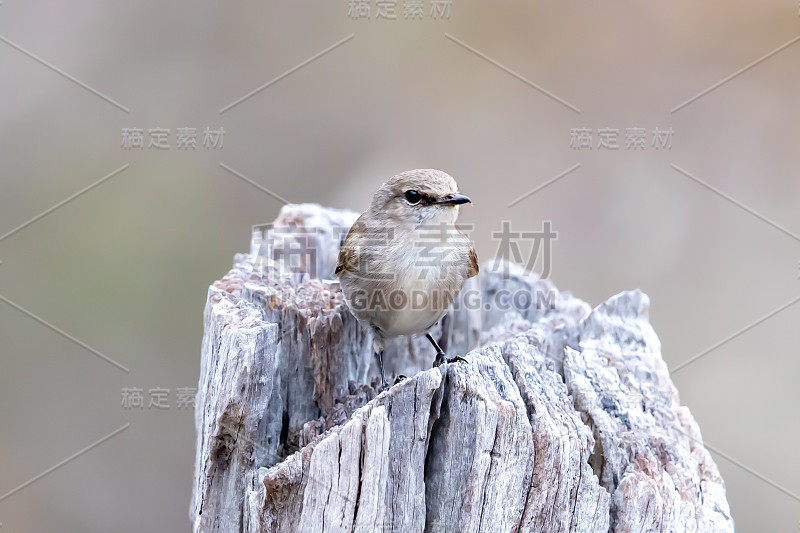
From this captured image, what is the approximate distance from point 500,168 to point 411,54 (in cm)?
154

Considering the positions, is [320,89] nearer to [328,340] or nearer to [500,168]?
[500,168]

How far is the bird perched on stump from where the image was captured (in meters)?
3.52

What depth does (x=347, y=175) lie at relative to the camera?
23.0 ft

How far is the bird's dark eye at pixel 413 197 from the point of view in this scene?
354 centimetres

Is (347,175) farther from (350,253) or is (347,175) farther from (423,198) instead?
(423,198)

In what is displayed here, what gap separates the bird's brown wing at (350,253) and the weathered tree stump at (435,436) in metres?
0.21

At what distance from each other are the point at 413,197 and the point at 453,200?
223 millimetres

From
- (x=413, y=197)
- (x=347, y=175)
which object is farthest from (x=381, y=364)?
(x=347, y=175)

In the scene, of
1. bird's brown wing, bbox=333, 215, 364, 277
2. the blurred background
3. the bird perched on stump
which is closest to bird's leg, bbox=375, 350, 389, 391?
the bird perched on stump

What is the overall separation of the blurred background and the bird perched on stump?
248 centimetres

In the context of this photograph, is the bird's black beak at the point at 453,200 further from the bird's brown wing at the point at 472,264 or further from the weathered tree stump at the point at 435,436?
the weathered tree stump at the point at 435,436

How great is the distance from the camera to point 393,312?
3.54 meters

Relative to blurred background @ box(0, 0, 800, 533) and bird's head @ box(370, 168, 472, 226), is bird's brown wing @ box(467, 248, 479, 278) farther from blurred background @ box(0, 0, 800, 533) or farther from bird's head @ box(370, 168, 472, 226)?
blurred background @ box(0, 0, 800, 533)

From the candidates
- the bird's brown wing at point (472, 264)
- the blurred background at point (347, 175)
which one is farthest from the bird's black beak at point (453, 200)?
the blurred background at point (347, 175)
